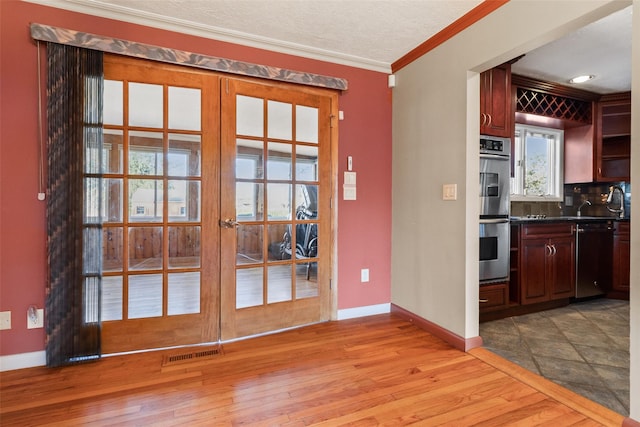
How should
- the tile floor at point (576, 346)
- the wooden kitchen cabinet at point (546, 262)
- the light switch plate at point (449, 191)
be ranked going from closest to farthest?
the tile floor at point (576, 346) < the light switch plate at point (449, 191) < the wooden kitchen cabinet at point (546, 262)

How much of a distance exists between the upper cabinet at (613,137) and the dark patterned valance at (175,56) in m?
3.42

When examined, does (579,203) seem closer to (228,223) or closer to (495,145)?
(495,145)

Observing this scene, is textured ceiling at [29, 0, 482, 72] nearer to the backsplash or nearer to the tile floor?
the tile floor

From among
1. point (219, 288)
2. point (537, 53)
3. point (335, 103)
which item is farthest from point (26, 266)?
point (537, 53)

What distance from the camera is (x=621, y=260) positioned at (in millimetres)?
3521

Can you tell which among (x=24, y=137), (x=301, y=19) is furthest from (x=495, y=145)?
(x=24, y=137)

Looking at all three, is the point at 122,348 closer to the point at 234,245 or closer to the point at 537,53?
the point at 234,245

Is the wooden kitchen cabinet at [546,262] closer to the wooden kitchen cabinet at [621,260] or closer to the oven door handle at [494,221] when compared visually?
the oven door handle at [494,221]

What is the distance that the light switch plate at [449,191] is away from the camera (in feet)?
7.89

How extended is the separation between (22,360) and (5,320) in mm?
293

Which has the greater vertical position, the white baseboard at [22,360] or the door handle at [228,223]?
the door handle at [228,223]

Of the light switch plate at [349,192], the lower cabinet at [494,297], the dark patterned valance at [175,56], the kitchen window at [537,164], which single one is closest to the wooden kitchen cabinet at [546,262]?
the lower cabinet at [494,297]

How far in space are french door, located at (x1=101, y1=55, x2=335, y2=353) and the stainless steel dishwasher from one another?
9.43 feet

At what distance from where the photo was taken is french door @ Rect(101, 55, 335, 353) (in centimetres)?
224
